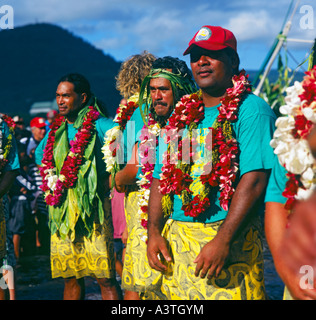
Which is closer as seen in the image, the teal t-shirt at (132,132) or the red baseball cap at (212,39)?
the red baseball cap at (212,39)

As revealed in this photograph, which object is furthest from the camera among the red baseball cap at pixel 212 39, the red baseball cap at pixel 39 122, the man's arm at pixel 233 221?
the red baseball cap at pixel 39 122

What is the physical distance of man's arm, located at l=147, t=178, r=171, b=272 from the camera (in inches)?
117

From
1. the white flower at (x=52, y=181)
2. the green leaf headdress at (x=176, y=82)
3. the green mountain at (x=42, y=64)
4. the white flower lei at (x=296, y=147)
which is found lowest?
the white flower at (x=52, y=181)

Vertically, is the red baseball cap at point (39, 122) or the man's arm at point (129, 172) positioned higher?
the red baseball cap at point (39, 122)

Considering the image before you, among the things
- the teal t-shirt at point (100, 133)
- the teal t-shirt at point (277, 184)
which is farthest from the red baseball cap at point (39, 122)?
the teal t-shirt at point (277, 184)

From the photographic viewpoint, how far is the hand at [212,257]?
264 cm

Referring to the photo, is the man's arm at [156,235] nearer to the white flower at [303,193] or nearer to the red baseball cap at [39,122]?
the white flower at [303,193]

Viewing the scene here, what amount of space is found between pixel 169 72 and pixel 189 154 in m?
0.85

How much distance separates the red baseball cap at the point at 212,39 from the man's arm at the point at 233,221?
2.51ft

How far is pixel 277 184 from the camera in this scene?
2309 millimetres

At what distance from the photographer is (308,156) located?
2.06m

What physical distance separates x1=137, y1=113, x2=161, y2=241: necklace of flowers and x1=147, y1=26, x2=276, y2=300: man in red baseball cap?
648 mm
